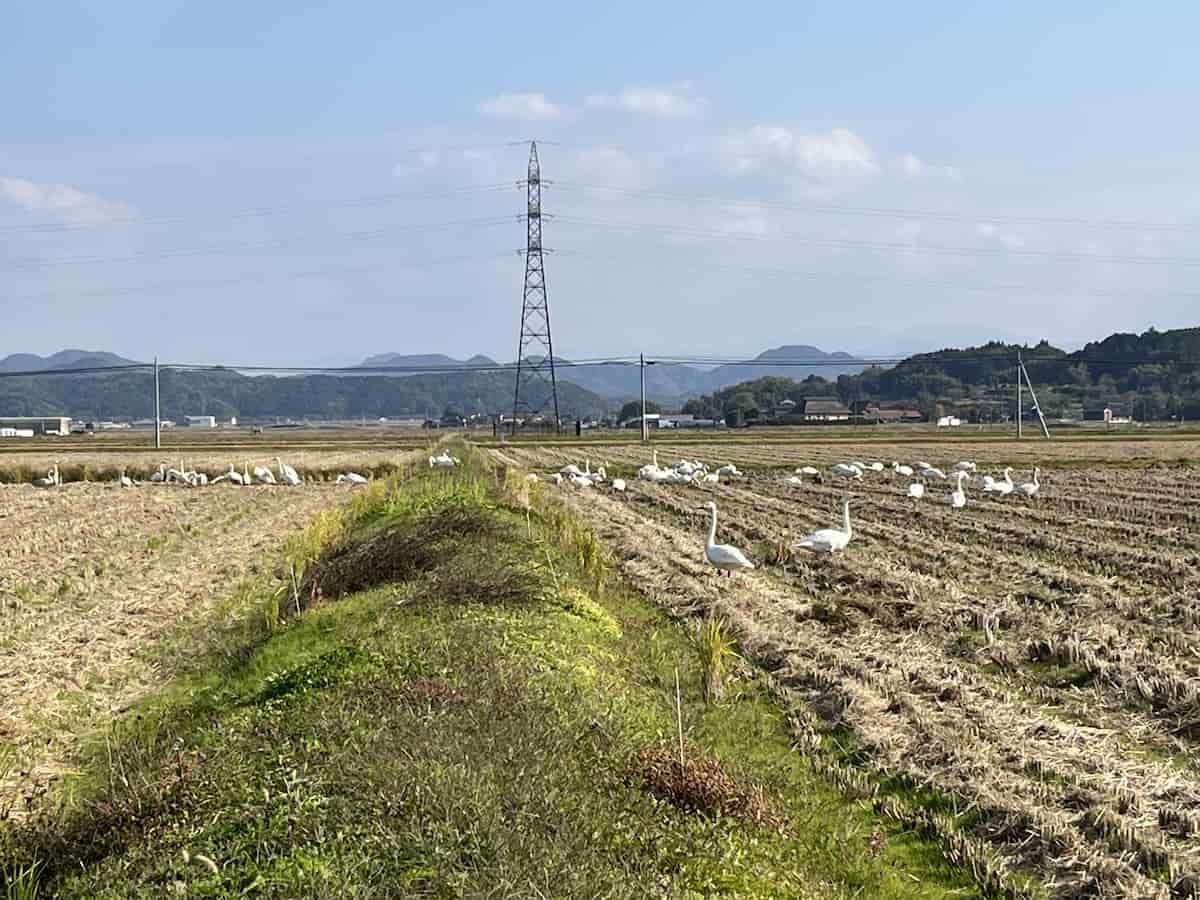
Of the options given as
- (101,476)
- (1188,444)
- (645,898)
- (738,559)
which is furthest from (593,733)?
(1188,444)

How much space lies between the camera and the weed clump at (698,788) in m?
5.91

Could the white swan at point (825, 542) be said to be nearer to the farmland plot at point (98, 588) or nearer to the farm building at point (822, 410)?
the farmland plot at point (98, 588)

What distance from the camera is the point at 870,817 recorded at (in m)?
6.85

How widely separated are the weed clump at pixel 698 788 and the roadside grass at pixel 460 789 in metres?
0.01

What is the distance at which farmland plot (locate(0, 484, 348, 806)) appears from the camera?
31.7ft

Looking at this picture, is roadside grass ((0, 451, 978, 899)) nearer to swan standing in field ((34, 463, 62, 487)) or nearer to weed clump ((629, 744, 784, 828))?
weed clump ((629, 744, 784, 828))

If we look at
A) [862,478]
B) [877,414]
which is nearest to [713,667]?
[862,478]

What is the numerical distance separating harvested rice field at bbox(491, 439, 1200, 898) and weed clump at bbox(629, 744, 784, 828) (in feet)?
3.79

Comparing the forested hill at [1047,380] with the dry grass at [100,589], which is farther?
Result: the forested hill at [1047,380]

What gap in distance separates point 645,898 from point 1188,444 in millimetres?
57076

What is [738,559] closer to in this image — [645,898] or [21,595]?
[21,595]

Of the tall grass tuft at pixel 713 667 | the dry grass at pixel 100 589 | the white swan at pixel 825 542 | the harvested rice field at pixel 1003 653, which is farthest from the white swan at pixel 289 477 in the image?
the tall grass tuft at pixel 713 667

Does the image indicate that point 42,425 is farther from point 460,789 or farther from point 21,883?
point 460,789

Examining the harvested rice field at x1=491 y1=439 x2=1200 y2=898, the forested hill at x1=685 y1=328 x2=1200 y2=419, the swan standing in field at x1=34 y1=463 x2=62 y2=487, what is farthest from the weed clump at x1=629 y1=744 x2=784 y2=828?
the forested hill at x1=685 y1=328 x2=1200 y2=419
